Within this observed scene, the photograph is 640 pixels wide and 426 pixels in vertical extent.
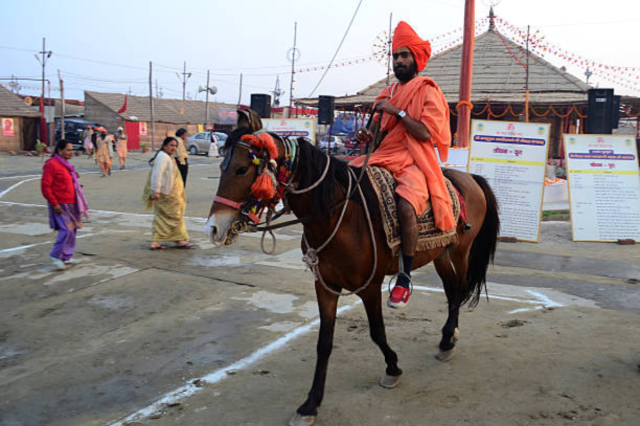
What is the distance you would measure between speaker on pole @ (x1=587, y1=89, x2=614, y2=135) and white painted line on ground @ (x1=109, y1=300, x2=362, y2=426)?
375 inches

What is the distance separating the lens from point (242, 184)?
9.53ft

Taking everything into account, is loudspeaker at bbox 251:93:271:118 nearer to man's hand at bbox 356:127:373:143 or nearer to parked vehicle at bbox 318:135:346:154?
man's hand at bbox 356:127:373:143

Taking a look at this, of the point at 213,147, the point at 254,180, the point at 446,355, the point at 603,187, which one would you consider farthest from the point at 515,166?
the point at 213,147

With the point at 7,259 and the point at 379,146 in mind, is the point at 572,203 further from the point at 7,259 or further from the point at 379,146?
the point at 7,259

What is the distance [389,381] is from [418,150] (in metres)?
1.68

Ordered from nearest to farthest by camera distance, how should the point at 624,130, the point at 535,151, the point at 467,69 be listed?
1. the point at 535,151
2. the point at 467,69
3. the point at 624,130

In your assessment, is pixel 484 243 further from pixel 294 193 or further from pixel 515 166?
pixel 515 166

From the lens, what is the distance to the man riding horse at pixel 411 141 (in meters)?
3.58

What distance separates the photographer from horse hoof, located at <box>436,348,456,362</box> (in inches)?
166

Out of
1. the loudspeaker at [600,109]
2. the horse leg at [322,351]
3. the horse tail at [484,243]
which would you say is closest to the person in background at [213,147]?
the loudspeaker at [600,109]

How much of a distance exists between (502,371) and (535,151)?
630 cm

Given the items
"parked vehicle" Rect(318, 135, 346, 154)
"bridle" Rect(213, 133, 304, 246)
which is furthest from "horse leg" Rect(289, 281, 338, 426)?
"parked vehicle" Rect(318, 135, 346, 154)

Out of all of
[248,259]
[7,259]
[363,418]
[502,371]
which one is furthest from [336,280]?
[7,259]

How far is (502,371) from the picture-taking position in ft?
13.0
